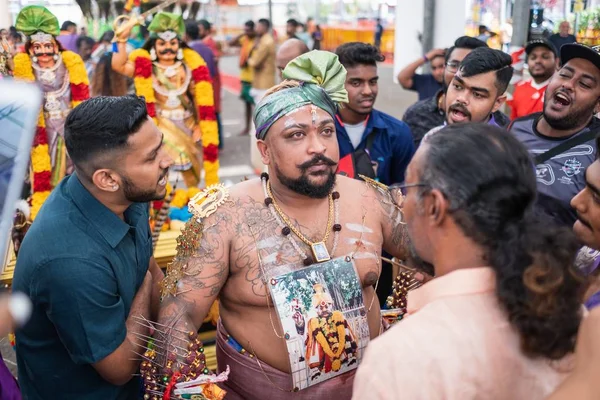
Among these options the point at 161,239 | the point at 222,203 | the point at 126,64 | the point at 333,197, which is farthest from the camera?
the point at 126,64

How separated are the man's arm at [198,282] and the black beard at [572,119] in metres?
2.13

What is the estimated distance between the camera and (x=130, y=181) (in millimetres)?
2188

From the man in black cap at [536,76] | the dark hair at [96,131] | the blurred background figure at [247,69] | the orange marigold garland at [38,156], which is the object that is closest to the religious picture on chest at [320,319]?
the dark hair at [96,131]

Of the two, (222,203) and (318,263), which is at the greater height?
(222,203)

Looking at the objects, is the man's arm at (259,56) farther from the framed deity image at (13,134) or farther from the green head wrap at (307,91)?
the framed deity image at (13,134)

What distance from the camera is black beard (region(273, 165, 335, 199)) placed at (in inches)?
92.6

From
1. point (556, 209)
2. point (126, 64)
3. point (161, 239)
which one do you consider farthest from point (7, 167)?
point (126, 64)

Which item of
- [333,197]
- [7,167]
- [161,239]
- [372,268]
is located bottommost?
[161,239]

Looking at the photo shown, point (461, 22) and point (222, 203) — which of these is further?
point (461, 22)

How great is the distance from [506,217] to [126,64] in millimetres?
5448

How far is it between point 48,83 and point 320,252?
450cm

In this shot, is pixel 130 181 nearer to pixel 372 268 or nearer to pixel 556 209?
pixel 372 268

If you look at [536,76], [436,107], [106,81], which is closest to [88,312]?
[436,107]

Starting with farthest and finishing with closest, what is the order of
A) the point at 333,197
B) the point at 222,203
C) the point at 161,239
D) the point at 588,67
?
1. the point at 161,239
2. the point at 588,67
3. the point at 333,197
4. the point at 222,203
